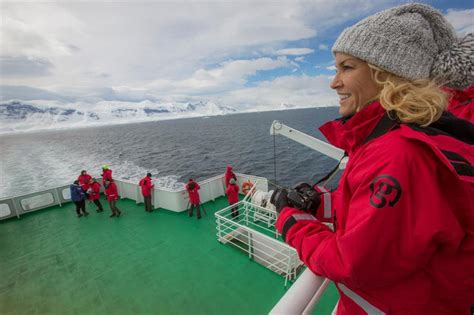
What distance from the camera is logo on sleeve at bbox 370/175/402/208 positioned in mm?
716

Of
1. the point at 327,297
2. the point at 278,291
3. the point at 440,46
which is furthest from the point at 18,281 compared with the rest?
the point at 440,46

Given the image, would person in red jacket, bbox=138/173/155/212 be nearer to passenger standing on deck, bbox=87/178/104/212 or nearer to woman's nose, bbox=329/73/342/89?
passenger standing on deck, bbox=87/178/104/212

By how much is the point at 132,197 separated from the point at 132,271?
473 cm

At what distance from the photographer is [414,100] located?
86cm

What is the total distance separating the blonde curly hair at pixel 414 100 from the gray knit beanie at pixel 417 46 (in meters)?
0.06

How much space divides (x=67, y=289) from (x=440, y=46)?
7023 mm

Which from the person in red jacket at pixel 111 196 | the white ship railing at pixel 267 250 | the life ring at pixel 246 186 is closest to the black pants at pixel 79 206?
the person in red jacket at pixel 111 196

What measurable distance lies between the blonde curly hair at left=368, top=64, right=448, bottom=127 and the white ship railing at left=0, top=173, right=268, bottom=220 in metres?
7.74

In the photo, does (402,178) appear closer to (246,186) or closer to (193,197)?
(193,197)

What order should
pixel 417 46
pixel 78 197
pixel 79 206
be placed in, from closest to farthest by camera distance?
pixel 417 46 < pixel 78 197 < pixel 79 206

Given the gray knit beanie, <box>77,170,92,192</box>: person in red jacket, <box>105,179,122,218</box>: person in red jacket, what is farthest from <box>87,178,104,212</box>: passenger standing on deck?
the gray knit beanie

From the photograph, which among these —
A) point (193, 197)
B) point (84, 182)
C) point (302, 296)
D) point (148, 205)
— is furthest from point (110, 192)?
point (302, 296)

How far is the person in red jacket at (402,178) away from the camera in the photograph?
71 centimetres

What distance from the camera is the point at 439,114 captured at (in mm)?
819
